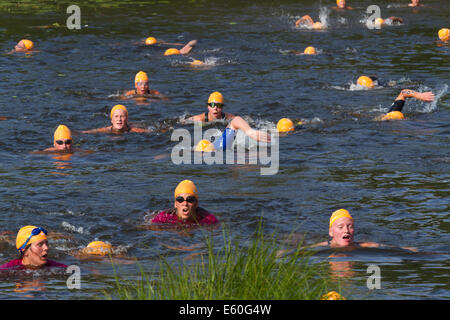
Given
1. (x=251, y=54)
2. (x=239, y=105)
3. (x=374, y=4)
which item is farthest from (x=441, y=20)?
(x=239, y=105)

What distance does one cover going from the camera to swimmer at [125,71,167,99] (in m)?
22.4

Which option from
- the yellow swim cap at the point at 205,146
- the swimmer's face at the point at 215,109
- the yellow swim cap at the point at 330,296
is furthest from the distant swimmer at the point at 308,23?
the yellow swim cap at the point at 330,296

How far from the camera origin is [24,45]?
1143 inches

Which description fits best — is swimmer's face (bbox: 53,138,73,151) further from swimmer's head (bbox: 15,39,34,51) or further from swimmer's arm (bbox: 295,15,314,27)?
swimmer's arm (bbox: 295,15,314,27)

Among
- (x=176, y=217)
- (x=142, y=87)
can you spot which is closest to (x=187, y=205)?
(x=176, y=217)

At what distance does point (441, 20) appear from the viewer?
3466 centimetres

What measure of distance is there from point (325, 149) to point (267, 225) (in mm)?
5026

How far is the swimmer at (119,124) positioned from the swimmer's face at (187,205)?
254 inches

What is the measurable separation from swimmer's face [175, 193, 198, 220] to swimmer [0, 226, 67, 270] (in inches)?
97.8

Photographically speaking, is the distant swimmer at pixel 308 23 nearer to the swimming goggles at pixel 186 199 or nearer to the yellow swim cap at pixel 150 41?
the yellow swim cap at pixel 150 41

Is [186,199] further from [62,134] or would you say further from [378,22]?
[378,22]

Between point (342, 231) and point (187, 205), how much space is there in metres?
2.62

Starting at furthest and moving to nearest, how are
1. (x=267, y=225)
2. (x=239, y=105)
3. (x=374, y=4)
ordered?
(x=374, y=4)
(x=239, y=105)
(x=267, y=225)
